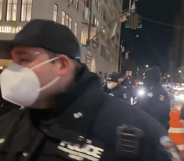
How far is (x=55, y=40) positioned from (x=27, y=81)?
0.31 m

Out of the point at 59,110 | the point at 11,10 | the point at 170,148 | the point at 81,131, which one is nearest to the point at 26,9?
the point at 11,10

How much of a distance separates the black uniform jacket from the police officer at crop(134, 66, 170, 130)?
405 centimetres

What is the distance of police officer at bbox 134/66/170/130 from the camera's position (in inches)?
231

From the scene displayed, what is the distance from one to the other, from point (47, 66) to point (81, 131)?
1.46ft

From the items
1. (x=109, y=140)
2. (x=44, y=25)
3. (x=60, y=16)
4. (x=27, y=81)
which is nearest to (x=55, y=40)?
(x=44, y=25)

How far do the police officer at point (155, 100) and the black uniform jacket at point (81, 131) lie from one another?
4046 millimetres

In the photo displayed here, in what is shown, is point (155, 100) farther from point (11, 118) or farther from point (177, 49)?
point (177, 49)

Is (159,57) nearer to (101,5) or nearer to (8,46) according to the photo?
(101,5)

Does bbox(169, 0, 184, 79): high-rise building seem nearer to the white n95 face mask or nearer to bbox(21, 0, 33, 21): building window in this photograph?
bbox(21, 0, 33, 21): building window

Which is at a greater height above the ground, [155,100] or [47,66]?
[47,66]

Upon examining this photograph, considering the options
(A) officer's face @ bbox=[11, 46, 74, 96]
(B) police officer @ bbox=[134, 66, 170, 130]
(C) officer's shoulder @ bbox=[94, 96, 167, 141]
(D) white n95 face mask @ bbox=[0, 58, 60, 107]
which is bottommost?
(B) police officer @ bbox=[134, 66, 170, 130]

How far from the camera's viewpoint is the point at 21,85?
206 cm

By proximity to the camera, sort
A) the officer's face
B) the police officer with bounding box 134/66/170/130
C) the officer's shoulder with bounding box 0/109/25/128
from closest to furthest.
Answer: the officer's face → the officer's shoulder with bounding box 0/109/25/128 → the police officer with bounding box 134/66/170/130

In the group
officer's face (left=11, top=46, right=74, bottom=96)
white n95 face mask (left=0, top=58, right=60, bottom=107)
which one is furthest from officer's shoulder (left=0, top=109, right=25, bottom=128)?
officer's face (left=11, top=46, right=74, bottom=96)
